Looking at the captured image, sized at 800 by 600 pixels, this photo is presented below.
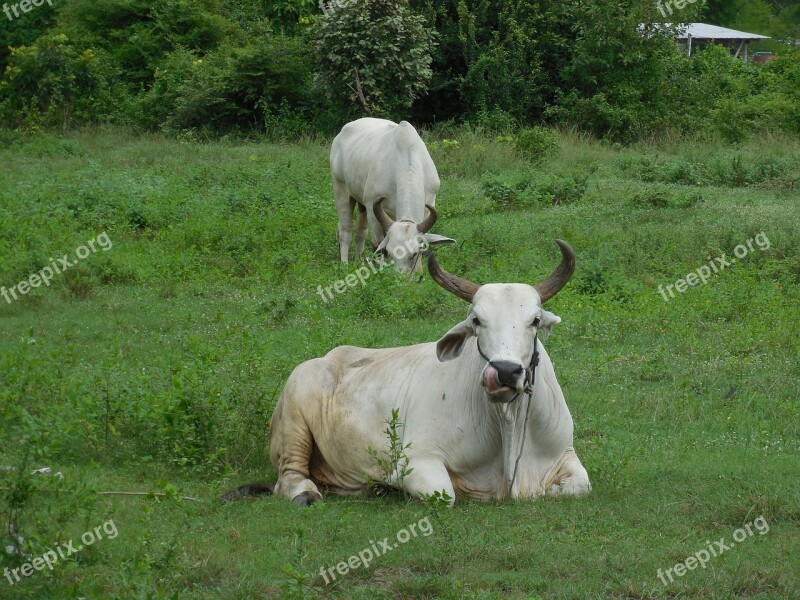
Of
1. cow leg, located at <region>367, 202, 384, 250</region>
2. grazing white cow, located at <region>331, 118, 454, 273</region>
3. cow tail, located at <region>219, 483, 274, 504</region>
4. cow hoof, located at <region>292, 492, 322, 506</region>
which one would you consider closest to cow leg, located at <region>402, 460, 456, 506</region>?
cow hoof, located at <region>292, 492, 322, 506</region>

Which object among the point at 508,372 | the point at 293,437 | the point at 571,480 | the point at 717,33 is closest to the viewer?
the point at 508,372

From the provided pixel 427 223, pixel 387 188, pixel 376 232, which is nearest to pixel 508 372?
pixel 427 223

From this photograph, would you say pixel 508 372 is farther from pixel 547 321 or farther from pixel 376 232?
pixel 376 232

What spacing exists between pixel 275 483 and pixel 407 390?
35.2 inches

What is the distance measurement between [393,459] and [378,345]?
120 inches

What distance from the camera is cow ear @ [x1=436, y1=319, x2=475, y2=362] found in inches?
226

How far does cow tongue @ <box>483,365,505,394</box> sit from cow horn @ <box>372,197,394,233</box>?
254 inches

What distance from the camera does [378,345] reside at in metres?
8.67

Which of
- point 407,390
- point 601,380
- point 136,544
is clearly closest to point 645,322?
A: point 601,380

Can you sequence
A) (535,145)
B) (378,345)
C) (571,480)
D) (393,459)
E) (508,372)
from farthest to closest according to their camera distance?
(535,145)
(378,345)
(571,480)
(393,459)
(508,372)

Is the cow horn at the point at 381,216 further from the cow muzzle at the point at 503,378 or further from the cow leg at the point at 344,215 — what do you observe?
the cow muzzle at the point at 503,378

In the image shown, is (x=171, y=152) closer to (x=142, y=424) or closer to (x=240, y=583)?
(x=142, y=424)

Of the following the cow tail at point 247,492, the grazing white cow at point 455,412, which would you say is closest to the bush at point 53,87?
the grazing white cow at point 455,412

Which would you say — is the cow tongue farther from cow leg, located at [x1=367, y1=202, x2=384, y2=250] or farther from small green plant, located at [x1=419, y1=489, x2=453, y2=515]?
cow leg, located at [x1=367, y1=202, x2=384, y2=250]
